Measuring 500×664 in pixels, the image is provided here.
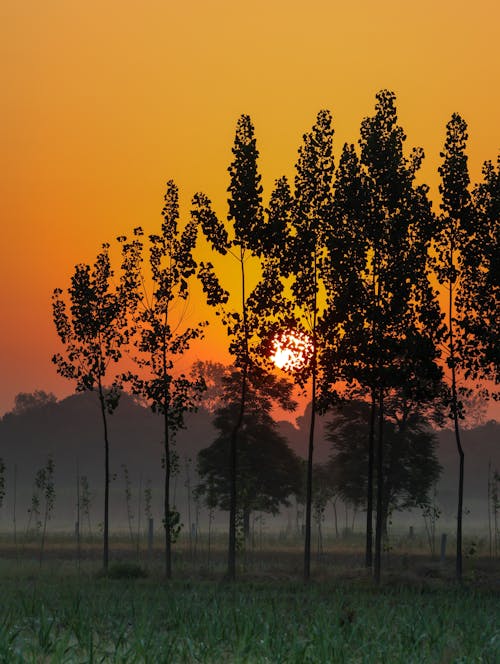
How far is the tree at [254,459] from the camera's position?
72.7m

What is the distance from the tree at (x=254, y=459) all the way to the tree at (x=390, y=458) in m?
3.73

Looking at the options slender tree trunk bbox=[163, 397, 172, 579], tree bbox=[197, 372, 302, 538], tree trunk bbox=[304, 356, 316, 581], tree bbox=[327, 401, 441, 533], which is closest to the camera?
tree trunk bbox=[304, 356, 316, 581]

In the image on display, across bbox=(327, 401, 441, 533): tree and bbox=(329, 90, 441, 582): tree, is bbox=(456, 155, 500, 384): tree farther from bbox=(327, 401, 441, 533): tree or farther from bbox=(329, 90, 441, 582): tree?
bbox=(327, 401, 441, 533): tree

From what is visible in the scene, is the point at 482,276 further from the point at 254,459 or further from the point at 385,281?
the point at 254,459

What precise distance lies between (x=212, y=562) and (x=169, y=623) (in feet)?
155

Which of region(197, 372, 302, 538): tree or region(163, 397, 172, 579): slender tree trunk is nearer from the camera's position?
region(163, 397, 172, 579): slender tree trunk

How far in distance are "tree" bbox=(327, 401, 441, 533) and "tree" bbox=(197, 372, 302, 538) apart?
12.2ft

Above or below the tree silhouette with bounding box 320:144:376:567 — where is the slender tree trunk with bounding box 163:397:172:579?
below

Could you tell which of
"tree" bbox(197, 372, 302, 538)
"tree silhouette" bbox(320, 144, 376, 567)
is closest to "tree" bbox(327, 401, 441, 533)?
"tree" bbox(197, 372, 302, 538)

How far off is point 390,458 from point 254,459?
1021 centimetres

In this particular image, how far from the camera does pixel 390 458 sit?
6906cm

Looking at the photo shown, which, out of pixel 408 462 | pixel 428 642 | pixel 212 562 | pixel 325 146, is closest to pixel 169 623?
pixel 428 642

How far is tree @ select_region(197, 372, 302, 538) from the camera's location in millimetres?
72688

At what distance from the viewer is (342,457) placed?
244 ft
